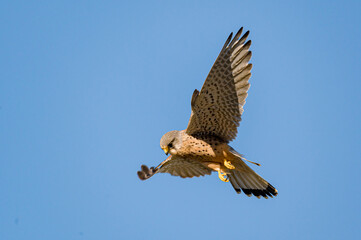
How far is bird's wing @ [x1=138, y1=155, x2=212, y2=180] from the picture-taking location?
7003mm

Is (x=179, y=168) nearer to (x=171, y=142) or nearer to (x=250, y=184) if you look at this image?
(x=171, y=142)

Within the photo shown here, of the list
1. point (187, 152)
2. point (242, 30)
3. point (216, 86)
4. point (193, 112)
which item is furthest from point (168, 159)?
point (242, 30)

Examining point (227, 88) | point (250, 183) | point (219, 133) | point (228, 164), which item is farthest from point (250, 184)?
point (227, 88)

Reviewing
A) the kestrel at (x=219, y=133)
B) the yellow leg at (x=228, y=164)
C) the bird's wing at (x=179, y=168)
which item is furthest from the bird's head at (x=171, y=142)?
the yellow leg at (x=228, y=164)

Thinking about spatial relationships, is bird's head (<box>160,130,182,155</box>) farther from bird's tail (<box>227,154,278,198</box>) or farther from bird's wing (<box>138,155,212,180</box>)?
bird's tail (<box>227,154,278,198</box>)

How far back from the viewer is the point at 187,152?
271 inches

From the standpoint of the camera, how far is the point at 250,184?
24.7 feet

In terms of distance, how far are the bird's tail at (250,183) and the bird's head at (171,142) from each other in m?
1.07

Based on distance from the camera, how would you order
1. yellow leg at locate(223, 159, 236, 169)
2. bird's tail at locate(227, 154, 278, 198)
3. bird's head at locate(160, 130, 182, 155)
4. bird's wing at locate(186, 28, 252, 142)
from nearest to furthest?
bird's wing at locate(186, 28, 252, 142) → bird's head at locate(160, 130, 182, 155) → yellow leg at locate(223, 159, 236, 169) → bird's tail at locate(227, 154, 278, 198)

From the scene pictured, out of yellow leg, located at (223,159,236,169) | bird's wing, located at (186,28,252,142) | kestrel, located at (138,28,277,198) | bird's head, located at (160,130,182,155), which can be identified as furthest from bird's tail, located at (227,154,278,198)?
bird's head, located at (160,130,182,155)

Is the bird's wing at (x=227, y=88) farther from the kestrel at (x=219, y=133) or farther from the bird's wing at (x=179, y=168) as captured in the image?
the bird's wing at (x=179, y=168)

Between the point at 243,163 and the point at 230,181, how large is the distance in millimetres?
773

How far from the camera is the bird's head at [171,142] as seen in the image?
6809 mm

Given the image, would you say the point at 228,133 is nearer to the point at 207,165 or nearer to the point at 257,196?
the point at 207,165
